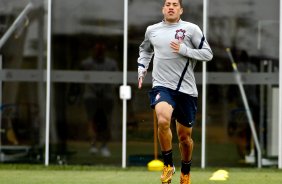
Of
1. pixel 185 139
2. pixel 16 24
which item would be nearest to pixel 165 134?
pixel 185 139

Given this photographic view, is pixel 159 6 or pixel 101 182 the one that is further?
pixel 159 6

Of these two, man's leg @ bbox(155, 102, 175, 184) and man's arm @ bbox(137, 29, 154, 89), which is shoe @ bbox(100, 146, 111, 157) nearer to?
man's arm @ bbox(137, 29, 154, 89)

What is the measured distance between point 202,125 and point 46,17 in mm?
3181

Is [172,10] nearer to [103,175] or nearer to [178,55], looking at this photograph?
[178,55]

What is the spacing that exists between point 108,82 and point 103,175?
8.74 ft

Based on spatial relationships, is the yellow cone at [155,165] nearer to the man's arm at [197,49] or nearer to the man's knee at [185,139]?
the man's knee at [185,139]

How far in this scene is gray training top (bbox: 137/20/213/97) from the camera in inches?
345

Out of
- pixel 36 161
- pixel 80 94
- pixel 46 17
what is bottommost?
pixel 36 161

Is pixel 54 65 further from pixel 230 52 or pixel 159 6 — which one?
pixel 230 52

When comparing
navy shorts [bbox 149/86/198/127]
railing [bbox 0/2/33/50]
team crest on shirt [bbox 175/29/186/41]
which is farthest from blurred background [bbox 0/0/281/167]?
team crest on shirt [bbox 175/29/186/41]

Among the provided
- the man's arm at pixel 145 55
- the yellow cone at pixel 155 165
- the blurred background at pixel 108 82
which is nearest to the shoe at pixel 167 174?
the man's arm at pixel 145 55

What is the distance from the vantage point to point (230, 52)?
14.5 metres

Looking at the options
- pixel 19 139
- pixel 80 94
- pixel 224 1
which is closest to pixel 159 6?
pixel 224 1

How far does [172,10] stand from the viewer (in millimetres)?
8758
